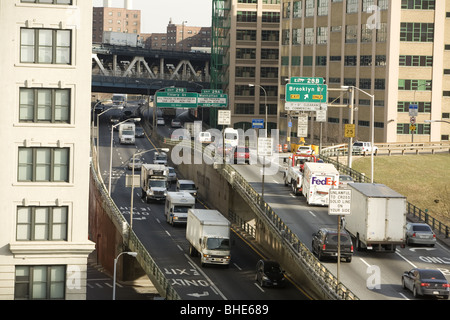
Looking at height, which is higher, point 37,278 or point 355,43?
point 355,43

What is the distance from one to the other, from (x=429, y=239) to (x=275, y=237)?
10.6 metres

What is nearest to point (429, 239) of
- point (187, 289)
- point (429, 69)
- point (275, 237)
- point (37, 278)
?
point (275, 237)

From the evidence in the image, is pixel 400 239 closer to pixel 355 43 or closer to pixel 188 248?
pixel 188 248

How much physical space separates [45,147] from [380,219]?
22336 mm

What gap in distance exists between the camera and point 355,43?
12644 cm

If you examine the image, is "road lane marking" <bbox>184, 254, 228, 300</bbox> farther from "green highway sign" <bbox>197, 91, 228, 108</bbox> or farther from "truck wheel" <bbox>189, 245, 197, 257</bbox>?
"green highway sign" <bbox>197, 91, 228, 108</bbox>

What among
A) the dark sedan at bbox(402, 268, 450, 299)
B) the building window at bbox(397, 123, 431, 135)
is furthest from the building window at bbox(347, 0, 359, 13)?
the dark sedan at bbox(402, 268, 450, 299)

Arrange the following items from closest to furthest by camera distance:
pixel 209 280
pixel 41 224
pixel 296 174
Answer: pixel 41 224 → pixel 209 280 → pixel 296 174

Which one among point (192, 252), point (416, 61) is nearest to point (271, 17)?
point (416, 61)

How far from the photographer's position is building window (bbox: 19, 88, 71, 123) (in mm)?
41344

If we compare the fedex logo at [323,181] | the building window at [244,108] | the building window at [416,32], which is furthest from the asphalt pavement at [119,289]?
the building window at [244,108]

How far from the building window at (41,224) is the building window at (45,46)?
701cm

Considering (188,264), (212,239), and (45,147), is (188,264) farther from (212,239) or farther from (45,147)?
(45,147)

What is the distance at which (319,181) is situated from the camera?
67938mm
